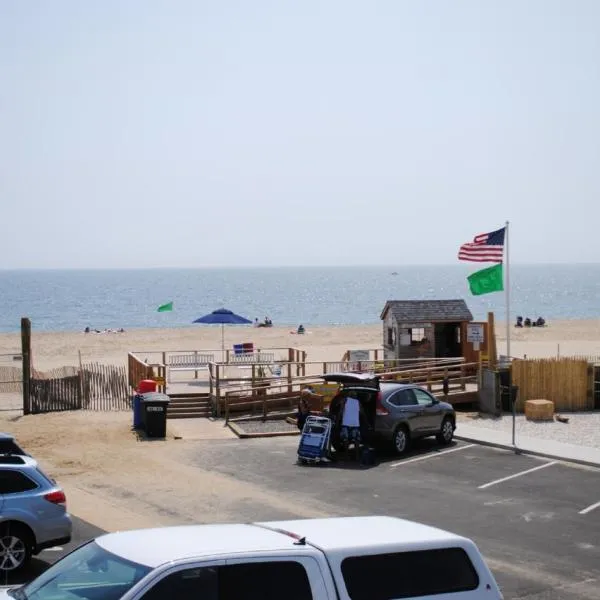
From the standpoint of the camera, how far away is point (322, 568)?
251 inches

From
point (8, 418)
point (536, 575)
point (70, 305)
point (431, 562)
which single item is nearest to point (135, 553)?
point (431, 562)

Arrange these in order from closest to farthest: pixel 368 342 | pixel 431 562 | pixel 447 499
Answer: pixel 431 562 → pixel 447 499 → pixel 368 342

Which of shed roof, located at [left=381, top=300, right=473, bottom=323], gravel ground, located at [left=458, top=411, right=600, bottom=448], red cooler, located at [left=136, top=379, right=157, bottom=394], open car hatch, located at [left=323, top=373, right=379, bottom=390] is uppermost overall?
shed roof, located at [left=381, top=300, right=473, bottom=323]

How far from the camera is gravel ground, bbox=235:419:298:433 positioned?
78.9 feet

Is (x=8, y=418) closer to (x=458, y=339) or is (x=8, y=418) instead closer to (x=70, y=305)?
(x=458, y=339)

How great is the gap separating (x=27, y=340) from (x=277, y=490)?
40.4 feet

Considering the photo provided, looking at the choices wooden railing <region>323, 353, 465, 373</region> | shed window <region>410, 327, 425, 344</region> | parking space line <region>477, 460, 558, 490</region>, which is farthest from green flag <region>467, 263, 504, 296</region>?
parking space line <region>477, 460, 558, 490</region>

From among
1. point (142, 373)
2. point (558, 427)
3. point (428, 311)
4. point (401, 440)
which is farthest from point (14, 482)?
point (428, 311)

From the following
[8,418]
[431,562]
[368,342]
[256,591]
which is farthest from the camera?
[368,342]

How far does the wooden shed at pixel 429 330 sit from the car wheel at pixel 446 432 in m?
8.91

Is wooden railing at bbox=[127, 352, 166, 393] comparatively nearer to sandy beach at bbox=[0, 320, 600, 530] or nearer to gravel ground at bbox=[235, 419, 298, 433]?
sandy beach at bbox=[0, 320, 600, 530]

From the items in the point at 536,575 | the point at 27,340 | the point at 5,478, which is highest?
the point at 27,340

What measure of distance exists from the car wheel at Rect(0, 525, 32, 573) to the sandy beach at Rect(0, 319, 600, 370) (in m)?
35.8

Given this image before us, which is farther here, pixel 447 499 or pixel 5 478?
pixel 447 499
